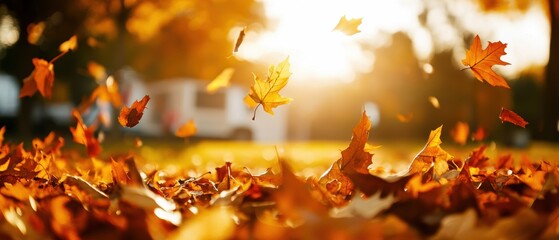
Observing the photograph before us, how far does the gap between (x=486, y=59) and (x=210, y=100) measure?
99.2 feet

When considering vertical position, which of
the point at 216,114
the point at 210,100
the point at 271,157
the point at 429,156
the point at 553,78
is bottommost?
the point at 216,114

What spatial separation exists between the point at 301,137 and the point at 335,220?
36136 millimetres

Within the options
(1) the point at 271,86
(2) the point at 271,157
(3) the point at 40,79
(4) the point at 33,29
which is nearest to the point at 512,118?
(1) the point at 271,86

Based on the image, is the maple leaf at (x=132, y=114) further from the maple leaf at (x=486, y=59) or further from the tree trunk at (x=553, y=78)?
the tree trunk at (x=553, y=78)

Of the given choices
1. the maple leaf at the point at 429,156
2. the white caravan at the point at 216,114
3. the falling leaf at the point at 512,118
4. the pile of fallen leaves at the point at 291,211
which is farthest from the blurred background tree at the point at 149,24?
the pile of fallen leaves at the point at 291,211

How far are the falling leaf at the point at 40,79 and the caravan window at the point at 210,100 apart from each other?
95.9ft

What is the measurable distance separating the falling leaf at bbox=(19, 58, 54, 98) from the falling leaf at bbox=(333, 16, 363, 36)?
0.91 m

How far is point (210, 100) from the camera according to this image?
31562 mm

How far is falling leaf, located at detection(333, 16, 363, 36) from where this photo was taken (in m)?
1.74

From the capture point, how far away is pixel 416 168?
1581 millimetres

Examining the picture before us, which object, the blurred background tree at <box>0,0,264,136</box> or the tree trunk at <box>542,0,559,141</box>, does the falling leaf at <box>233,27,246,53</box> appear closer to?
the tree trunk at <box>542,0,559,141</box>

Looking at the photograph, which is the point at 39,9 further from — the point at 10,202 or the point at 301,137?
the point at 301,137

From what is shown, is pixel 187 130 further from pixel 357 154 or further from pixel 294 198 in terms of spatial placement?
pixel 294 198

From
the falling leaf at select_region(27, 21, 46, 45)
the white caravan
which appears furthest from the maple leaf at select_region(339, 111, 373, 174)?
the white caravan
